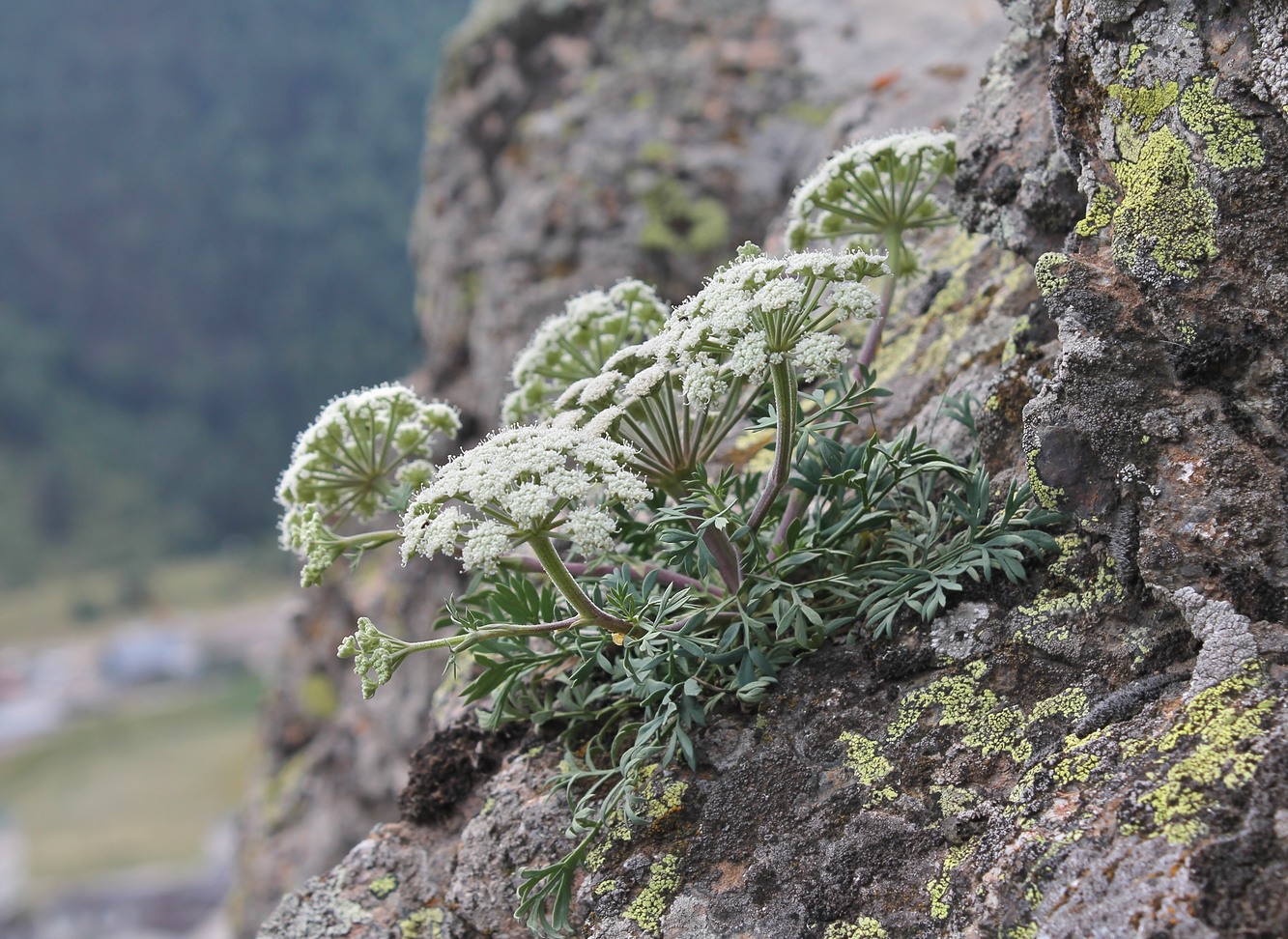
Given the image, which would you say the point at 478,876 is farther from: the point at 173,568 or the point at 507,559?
the point at 173,568

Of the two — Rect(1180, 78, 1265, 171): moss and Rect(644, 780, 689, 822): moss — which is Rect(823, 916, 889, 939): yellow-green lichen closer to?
Rect(644, 780, 689, 822): moss

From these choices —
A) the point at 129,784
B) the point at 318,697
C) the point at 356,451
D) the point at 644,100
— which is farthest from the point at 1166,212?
the point at 129,784

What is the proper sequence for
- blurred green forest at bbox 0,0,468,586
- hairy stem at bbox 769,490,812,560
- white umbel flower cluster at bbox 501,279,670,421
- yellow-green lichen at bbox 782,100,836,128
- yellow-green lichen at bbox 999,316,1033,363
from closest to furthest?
1. hairy stem at bbox 769,490,812,560
2. yellow-green lichen at bbox 999,316,1033,363
3. white umbel flower cluster at bbox 501,279,670,421
4. yellow-green lichen at bbox 782,100,836,128
5. blurred green forest at bbox 0,0,468,586

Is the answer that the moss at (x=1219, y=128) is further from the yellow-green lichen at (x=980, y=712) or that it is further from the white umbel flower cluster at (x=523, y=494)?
the white umbel flower cluster at (x=523, y=494)

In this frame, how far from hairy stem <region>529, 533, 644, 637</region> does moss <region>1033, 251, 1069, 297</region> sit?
127 centimetres

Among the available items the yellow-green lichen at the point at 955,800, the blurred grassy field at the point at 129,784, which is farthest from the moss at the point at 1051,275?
the blurred grassy field at the point at 129,784

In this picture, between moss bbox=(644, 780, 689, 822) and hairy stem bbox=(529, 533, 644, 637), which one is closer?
hairy stem bbox=(529, 533, 644, 637)

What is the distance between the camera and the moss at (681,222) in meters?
6.41

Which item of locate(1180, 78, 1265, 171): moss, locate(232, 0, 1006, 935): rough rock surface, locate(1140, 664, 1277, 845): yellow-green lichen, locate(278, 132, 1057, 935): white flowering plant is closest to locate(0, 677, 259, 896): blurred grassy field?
locate(232, 0, 1006, 935): rough rock surface

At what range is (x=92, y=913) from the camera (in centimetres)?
1703

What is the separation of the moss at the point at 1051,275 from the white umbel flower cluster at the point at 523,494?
108 centimetres

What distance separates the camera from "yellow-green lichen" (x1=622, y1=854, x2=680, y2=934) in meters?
2.27

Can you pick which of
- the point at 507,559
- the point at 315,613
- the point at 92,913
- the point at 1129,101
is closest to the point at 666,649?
the point at 507,559

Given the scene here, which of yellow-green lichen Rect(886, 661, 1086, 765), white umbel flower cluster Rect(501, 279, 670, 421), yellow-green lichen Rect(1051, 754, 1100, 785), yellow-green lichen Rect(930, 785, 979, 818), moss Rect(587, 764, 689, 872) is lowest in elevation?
yellow-green lichen Rect(1051, 754, 1100, 785)
